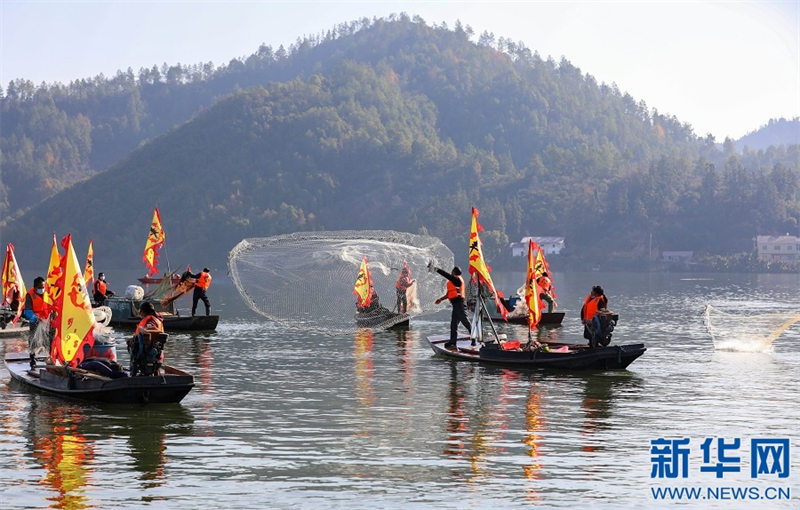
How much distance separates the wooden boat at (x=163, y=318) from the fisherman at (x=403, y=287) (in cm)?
A: 781

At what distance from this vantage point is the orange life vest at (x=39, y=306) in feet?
94.9

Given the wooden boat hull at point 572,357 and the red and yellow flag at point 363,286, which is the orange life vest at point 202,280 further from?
the wooden boat hull at point 572,357

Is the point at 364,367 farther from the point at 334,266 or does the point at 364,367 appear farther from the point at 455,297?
the point at 334,266

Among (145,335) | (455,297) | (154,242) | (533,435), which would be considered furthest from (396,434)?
(154,242)

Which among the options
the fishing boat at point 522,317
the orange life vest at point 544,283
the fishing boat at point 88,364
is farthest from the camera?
the fishing boat at point 522,317

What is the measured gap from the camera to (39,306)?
104ft

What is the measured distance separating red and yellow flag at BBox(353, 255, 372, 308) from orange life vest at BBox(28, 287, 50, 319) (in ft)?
54.4

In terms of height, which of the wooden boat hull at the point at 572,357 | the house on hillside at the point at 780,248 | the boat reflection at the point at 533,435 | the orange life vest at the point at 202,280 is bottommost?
the boat reflection at the point at 533,435

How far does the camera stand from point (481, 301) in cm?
3416

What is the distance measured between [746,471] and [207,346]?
25917 mm

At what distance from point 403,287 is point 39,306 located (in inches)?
731

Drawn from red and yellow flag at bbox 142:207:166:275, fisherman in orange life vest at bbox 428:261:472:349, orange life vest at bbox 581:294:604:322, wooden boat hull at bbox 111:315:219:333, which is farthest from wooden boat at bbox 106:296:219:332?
orange life vest at bbox 581:294:604:322

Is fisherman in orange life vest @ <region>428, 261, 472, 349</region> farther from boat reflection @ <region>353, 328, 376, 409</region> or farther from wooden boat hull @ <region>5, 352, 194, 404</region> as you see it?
wooden boat hull @ <region>5, 352, 194, 404</region>

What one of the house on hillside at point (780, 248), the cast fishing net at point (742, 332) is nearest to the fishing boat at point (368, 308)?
the cast fishing net at point (742, 332)
